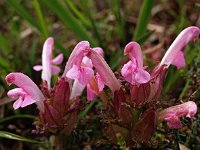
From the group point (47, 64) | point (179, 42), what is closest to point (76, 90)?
point (47, 64)

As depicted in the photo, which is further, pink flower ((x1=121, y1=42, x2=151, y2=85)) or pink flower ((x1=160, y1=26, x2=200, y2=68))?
pink flower ((x1=160, y1=26, x2=200, y2=68))

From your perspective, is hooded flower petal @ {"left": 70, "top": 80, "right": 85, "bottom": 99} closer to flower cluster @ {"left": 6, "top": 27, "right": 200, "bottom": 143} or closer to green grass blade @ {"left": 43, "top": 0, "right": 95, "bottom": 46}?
flower cluster @ {"left": 6, "top": 27, "right": 200, "bottom": 143}

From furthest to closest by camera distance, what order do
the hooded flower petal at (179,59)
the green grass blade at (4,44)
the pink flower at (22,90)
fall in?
the green grass blade at (4,44) < the hooded flower petal at (179,59) < the pink flower at (22,90)

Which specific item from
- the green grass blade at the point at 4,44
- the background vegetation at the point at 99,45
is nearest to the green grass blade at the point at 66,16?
the background vegetation at the point at 99,45

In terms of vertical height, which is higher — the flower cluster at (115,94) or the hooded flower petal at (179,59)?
the hooded flower petal at (179,59)

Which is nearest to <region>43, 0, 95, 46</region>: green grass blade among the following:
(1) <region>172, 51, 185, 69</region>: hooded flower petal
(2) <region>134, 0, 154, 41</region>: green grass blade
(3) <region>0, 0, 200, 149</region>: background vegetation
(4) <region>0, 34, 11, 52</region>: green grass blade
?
(3) <region>0, 0, 200, 149</region>: background vegetation

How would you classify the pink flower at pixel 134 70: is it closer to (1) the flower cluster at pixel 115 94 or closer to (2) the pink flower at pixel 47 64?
(1) the flower cluster at pixel 115 94

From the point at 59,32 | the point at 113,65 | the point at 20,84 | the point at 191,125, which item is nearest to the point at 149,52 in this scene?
the point at 113,65
